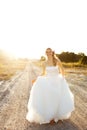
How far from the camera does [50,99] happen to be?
30.7ft

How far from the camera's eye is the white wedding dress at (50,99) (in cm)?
924

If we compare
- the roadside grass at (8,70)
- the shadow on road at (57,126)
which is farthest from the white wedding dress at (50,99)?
the roadside grass at (8,70)

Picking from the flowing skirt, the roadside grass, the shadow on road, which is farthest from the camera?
the roadside grass

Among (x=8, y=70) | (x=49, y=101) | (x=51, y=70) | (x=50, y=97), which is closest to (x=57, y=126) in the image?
(x=49, y=101)

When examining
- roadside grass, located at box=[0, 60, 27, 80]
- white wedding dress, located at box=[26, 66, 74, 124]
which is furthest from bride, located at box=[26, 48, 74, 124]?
roadside grass, located at box=[0, 60, 27, 80]

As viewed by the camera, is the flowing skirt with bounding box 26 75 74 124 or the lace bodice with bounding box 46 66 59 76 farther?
the lace bodice with bounding box 46 66 59 76

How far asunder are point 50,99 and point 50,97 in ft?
0.18

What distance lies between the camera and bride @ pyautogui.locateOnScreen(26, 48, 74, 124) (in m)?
9.25

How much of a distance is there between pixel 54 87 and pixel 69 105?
65 centimetres

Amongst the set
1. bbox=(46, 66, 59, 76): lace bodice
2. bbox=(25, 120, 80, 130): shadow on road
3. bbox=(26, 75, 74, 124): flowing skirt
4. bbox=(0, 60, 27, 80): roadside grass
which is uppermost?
bbox=(46, 66, 59, 76): lace bodice

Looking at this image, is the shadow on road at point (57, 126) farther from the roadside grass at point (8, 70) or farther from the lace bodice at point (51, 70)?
the roadside grass at point (8, 70)

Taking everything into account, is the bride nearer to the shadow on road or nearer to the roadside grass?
the shadow on road

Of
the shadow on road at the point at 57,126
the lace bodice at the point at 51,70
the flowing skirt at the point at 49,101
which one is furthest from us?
the lace bodice at the point at 51,70

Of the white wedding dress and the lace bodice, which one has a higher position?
the lace bodice
